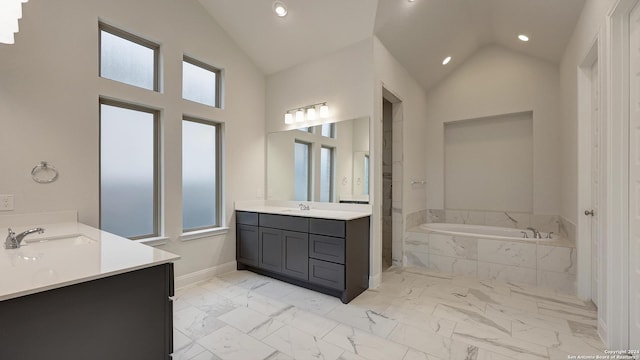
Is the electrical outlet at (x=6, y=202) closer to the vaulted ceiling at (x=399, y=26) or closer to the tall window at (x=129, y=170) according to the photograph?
the tall window at (x=129, y=170)

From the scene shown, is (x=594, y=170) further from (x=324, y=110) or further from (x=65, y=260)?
(x=65, y=260)

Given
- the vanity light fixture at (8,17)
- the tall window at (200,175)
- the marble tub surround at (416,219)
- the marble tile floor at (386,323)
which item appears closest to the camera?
the vanity light fixture at (8,17)

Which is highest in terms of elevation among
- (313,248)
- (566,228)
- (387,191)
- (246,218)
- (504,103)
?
(504,103)

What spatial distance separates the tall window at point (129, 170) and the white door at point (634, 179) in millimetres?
3927

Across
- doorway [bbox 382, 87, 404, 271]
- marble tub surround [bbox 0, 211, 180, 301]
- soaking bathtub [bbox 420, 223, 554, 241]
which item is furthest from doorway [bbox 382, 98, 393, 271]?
marble tub surround [bbox 0, 211, 180, 301]

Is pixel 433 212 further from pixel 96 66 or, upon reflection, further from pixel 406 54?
pixel 96 66

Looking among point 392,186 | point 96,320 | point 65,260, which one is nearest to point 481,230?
point 392,186

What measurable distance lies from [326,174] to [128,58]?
2435 mm

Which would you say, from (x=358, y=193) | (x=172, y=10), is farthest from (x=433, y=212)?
(x=172, y=10)

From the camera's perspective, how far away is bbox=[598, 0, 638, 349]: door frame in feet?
5.97

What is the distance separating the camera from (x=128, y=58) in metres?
2.77

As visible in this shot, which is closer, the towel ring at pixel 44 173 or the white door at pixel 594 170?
the towel ring at pixel 44 173

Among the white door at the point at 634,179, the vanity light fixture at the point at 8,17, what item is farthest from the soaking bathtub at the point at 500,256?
the vanity light fixture at the point at 8,17

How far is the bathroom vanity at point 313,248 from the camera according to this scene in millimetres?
2717
